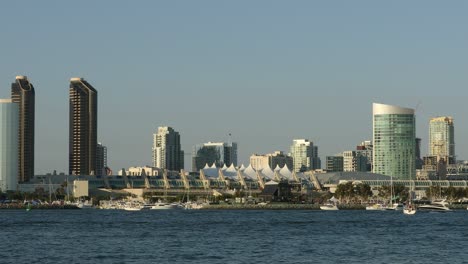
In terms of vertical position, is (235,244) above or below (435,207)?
below

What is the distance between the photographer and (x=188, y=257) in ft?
245

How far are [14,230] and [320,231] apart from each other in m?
31.0

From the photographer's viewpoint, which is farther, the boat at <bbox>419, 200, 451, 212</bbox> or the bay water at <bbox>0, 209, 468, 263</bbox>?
the boat at <bbox>419, 200, 451, 212</bbox>

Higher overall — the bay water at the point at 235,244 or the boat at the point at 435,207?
the boat at the point at 435,207

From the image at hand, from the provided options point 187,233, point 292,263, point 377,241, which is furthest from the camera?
point 187,233

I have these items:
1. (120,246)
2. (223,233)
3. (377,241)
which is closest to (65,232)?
(223,233)

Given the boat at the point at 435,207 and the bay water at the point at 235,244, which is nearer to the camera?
the bay water at the point at 235,244

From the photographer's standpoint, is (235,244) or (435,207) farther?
(435,207)

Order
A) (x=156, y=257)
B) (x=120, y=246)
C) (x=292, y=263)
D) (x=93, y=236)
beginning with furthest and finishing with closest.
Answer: (x=93, y=236) < (x=120, y=246) < (x=156, y=257) < (x=292, y=263)

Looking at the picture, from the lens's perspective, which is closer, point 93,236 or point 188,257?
point 188,257

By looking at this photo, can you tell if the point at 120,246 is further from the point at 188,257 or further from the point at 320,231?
the point at 320,231

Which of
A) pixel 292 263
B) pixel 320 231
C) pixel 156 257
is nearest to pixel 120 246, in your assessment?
pixel 156 257

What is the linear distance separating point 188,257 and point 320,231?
119 feet

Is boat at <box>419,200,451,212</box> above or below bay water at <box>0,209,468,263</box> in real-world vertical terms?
above
